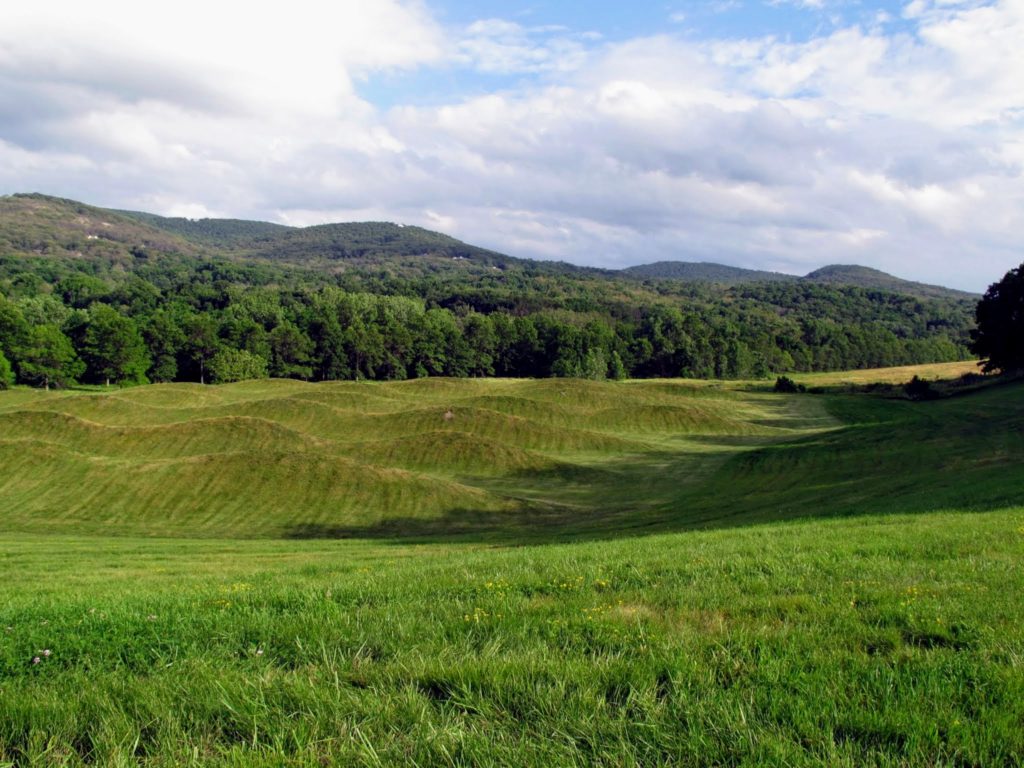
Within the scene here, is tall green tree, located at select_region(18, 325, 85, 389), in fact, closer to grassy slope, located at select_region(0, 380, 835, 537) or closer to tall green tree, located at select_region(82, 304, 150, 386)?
tall green tree, located at select_region(82, 304, 150, 386)

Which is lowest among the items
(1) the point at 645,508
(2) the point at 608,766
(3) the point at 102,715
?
(1) the point at 645,508

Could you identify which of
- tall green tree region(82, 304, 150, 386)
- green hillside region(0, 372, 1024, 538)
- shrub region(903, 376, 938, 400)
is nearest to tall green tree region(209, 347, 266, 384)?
tall green tree region(82, 304, 150, 386)

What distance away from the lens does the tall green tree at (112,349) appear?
375 feet

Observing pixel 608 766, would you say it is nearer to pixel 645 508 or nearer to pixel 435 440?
pixel 645 508

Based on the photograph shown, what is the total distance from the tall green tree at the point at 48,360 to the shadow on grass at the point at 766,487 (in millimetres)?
94490

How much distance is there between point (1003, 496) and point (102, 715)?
65.3 ft

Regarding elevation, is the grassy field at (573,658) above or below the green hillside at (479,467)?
above

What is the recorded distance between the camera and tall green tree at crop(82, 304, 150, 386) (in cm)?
11419

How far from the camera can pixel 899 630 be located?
5941 mm

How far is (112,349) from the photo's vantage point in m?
114

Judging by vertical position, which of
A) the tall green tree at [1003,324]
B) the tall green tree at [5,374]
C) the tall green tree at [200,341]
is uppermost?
the tall green tree at [1003,324]

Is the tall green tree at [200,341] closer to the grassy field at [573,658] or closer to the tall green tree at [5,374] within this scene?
the tall green tree at [5,374]

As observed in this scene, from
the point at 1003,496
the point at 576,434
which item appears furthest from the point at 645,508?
the point at 576,434

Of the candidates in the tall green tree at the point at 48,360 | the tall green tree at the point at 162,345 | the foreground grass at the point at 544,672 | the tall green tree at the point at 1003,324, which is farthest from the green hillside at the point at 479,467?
the tall green tree at the point at 162,345
